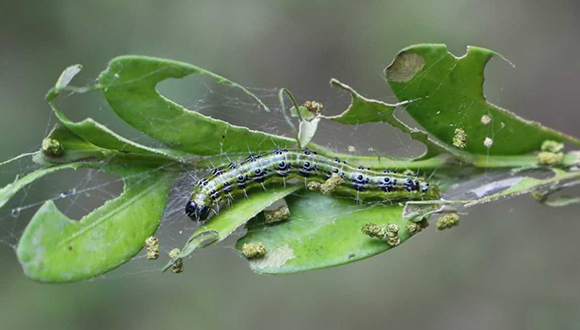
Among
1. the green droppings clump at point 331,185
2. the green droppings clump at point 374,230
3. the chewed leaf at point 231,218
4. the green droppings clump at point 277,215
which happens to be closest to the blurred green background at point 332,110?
the chewed leaf at point 231,218

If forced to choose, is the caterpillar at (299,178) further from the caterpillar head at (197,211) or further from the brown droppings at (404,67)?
the brown droppings at (404,67)

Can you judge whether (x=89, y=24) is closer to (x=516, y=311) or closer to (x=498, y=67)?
(x=498, y=67)

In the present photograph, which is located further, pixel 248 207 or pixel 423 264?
pixel 423 264

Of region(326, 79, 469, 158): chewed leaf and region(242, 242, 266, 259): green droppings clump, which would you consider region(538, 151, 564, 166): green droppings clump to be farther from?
region(242, 242, 266, 259): green droppings clump

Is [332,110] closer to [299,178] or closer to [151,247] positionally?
[299,178]

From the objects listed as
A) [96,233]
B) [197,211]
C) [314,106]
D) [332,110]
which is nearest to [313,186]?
[314,106]

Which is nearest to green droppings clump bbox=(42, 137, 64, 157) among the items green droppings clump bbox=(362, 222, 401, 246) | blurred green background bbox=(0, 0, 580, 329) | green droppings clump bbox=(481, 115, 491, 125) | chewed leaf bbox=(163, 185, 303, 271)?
chewed leaf bbox=(163, 185, 303, 271)

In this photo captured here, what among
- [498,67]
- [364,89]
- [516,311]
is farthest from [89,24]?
[516,311]
